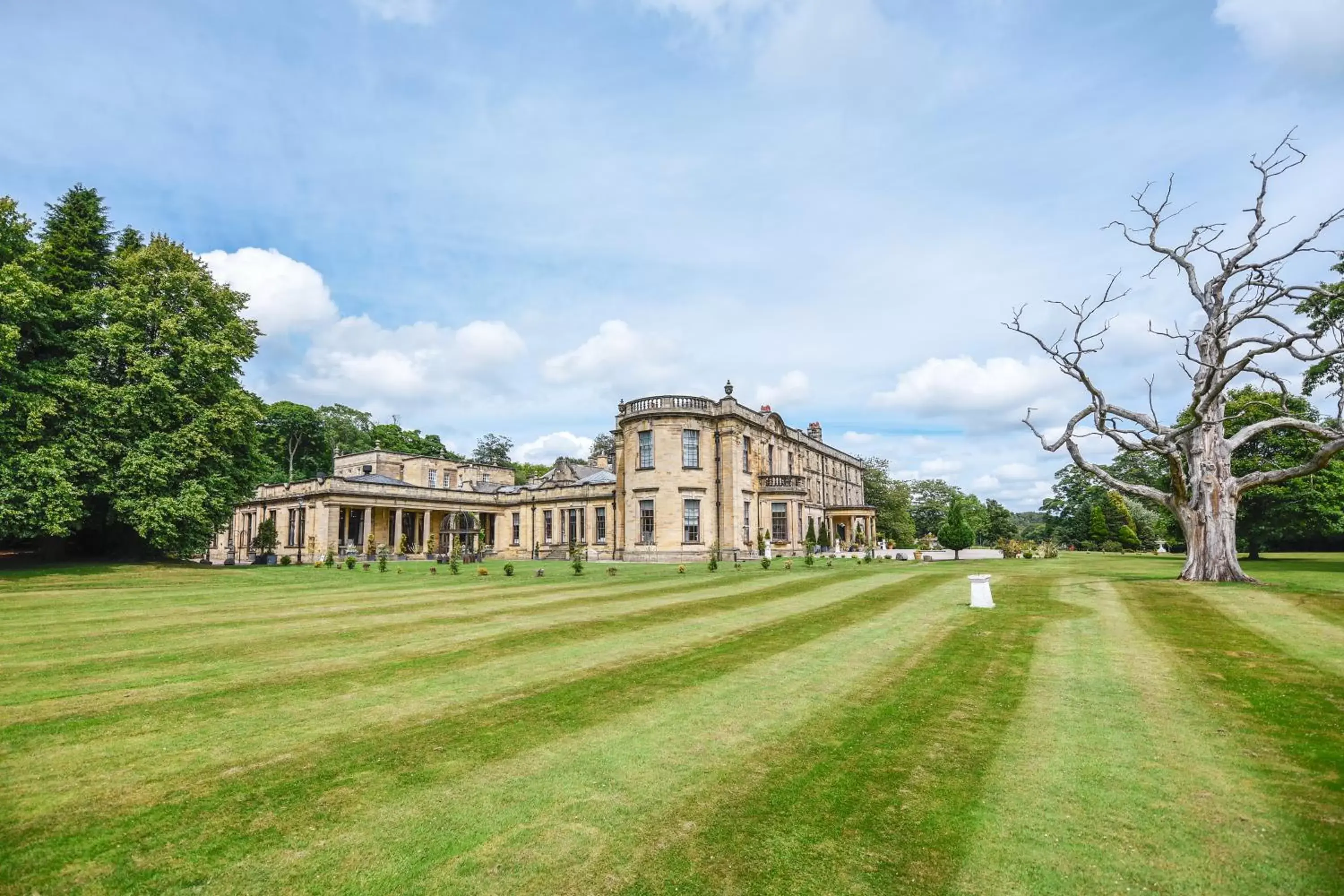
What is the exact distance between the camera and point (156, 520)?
1052 inches

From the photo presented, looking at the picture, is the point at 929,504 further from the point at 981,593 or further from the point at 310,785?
A: the point at 310,785

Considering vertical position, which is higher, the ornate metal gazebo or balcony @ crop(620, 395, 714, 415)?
balcony @ crop(620, 395, 714, 415)

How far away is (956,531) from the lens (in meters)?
40.0

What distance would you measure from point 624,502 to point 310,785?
119 ft

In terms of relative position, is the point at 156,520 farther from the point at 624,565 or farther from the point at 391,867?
the point at 391,867

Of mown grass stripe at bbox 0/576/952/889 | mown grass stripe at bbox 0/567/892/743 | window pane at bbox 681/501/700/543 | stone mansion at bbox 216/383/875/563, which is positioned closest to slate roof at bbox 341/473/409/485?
stone mansion at bbox 216/383/875/563

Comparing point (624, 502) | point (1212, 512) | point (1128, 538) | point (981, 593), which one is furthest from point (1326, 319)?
point (1128, 538)

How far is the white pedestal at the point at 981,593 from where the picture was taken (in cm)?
1415

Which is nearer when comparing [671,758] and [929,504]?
[671,758]

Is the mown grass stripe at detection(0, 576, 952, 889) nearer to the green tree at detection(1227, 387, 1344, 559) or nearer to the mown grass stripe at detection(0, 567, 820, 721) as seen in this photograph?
the mown grass stripe at detection(0, 567, 820, 721)

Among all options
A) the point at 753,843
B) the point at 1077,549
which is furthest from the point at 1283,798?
the point at 1077,549

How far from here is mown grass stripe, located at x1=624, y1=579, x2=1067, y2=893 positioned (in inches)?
143

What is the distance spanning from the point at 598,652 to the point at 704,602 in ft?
20.8

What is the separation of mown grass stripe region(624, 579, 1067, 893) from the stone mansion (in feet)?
103
